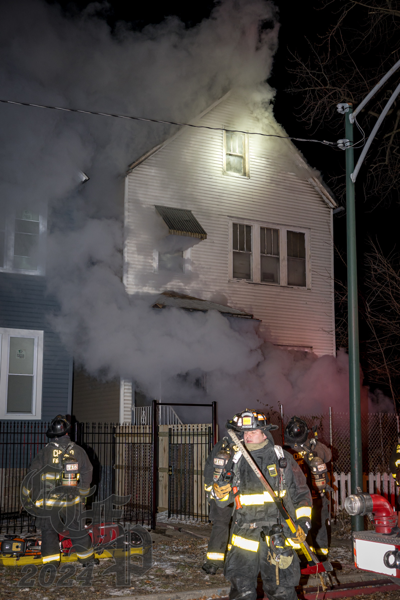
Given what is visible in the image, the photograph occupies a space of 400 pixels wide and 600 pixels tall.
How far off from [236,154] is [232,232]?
6.94 feet

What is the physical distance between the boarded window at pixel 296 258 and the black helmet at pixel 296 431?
942cm

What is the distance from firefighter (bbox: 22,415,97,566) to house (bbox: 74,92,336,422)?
7.05 metres

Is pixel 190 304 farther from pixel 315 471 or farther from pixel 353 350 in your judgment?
pixel 315 471

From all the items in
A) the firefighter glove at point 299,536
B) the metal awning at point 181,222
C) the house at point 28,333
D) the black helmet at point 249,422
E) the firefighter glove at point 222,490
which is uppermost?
the metal awning at point 181,222

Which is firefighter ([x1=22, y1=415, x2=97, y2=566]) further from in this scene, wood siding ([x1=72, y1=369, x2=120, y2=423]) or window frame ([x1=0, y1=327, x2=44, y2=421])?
wood siding ([x1=72, y1=369, x2=120, y2=423])

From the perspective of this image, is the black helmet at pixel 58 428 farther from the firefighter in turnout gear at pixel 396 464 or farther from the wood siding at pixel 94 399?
the wood siding at pixel 94 399

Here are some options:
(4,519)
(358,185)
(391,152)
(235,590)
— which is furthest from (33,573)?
(358,185)

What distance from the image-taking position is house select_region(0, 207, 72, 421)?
13.3 metres

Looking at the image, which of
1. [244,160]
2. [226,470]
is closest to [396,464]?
[226,470]

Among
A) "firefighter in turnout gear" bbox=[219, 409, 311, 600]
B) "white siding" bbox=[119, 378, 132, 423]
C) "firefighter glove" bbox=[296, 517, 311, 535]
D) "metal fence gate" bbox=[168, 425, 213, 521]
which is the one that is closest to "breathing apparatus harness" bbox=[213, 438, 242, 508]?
"firefighter in turnout gear" bbox=[219, 409, 311, 600]

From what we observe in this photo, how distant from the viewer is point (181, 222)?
1462 centimetres

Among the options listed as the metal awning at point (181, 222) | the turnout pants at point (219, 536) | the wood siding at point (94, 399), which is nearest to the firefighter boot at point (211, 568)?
the turnout pants at point (219, 536)

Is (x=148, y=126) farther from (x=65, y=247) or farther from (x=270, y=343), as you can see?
(x=270, y=343)

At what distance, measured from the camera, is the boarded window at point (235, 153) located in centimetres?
1667
